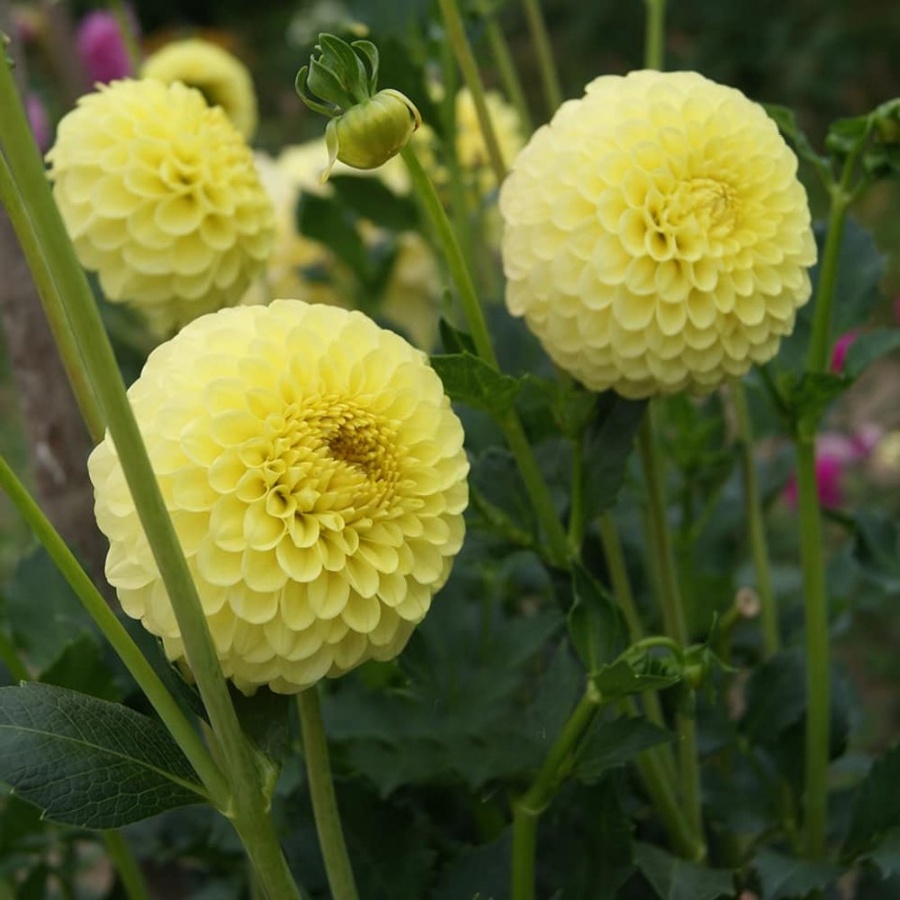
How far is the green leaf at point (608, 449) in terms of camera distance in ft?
1.75

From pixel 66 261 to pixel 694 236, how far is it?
25 centimetres

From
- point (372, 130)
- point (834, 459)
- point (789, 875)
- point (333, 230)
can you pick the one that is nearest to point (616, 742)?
point (789, 875)

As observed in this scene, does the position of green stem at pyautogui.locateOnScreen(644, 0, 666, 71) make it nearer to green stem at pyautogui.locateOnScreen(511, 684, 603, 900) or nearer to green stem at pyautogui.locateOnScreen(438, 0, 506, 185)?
green stem at pyautogui.locateOnScreen(438, 0, 506, 185)

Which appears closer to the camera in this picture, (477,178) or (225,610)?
(225,610)

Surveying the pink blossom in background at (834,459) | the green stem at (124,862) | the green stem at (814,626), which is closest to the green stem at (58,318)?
the green stem at (124,862)

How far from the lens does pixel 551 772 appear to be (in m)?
0.49

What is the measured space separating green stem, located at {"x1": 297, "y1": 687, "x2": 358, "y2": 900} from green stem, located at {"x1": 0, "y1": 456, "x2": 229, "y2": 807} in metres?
0.04

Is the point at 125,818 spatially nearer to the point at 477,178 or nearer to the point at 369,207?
the point at 369,207

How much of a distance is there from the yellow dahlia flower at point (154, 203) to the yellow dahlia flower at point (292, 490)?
0.15 meters

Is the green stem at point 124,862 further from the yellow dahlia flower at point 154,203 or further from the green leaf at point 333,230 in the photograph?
the green leaf at point 333,230

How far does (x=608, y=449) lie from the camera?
54cm

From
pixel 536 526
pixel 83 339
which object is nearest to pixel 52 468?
pixel 536 526

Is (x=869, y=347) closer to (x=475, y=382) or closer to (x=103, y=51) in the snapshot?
(x=475, y=382)

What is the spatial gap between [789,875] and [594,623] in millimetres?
175
